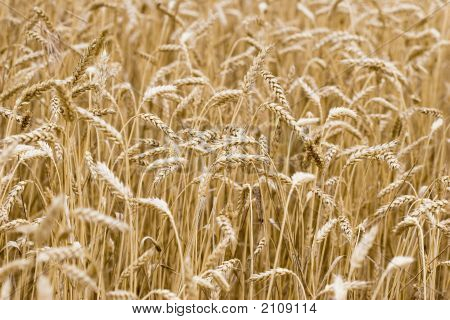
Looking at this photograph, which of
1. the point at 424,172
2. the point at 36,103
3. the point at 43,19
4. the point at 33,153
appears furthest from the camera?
the point at 36,103

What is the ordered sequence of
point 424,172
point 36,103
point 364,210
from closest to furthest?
point 364,210 < point 424,172 < point 36,103

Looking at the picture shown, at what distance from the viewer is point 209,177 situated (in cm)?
174

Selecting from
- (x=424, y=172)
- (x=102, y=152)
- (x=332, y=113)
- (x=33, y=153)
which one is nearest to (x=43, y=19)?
(x=102, y=152)

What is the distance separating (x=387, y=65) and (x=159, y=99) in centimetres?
102

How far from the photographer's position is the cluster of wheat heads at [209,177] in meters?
1.74

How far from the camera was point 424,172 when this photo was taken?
280 cm

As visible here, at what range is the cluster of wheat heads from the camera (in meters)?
1.74

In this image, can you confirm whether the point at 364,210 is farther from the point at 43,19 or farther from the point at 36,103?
the point at 36,103

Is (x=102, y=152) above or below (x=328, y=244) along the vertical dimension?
above

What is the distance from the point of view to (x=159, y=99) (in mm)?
2865

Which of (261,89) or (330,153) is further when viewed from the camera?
(261,89)

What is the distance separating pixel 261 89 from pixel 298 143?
438mm
